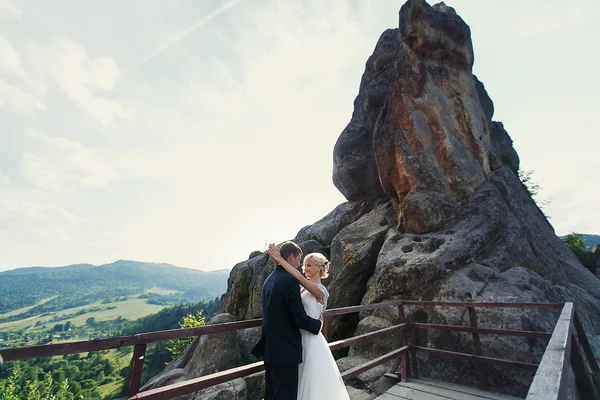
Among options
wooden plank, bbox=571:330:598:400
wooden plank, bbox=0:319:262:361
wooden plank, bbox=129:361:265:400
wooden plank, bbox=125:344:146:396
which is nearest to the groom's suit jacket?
wooden plank, bbox=129:361:265:400

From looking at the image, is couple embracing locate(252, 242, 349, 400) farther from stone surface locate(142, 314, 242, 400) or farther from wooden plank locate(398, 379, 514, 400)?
stone surface locate(142, 314, 242, 400)

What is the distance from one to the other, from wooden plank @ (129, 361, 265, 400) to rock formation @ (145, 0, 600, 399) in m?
5.14

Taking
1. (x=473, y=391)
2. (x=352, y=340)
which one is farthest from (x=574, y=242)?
(x=352, y=340)

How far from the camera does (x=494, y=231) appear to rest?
1274 centimetres

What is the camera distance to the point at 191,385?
320cm

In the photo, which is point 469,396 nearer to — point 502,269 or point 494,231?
point 502,269

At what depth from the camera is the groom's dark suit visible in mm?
3416

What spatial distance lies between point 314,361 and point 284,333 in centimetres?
53

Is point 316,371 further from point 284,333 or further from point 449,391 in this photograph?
point 449,391

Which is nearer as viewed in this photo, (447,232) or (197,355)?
(447,232)

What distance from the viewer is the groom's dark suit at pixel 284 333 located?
11.2ft

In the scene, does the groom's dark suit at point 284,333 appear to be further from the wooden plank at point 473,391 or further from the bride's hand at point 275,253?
the wooden plank at point 473,391

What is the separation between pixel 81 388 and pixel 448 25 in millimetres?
104826

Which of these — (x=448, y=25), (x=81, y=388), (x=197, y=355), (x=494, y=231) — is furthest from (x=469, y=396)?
(x=81, y=388)
